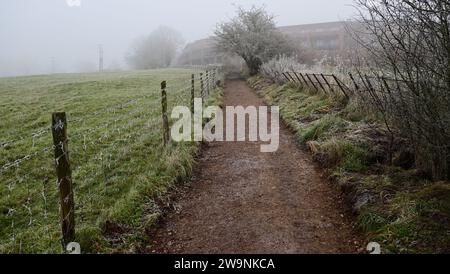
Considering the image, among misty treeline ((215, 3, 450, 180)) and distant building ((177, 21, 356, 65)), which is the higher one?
distant building ((177, 21, 356, 65))

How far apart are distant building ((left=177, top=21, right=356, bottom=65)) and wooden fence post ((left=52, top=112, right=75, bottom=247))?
31.0 m

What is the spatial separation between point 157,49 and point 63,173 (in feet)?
262

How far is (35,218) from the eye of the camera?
19.0 feet

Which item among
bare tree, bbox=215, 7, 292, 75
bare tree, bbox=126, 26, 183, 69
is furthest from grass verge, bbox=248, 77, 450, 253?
bare tree, bbox=126, 26, 183, 69

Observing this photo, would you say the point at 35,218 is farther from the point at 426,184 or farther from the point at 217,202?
the point at 426,184

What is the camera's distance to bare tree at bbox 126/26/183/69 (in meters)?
80.1

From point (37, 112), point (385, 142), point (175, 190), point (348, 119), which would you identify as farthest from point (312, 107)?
point (37, 112)

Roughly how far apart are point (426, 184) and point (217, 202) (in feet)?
10.0

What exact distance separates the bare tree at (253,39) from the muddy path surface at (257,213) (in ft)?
84.8

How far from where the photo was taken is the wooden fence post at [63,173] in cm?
408

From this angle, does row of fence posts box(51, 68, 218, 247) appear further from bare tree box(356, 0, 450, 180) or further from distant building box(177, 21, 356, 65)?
distant building box(177, 21, 356, 65)

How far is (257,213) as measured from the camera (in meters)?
5.53

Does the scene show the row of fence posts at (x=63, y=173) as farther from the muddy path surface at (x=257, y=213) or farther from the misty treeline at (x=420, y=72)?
the misty treeline at (x=420, y=72)

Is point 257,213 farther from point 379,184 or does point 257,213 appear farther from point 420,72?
point 420,72
